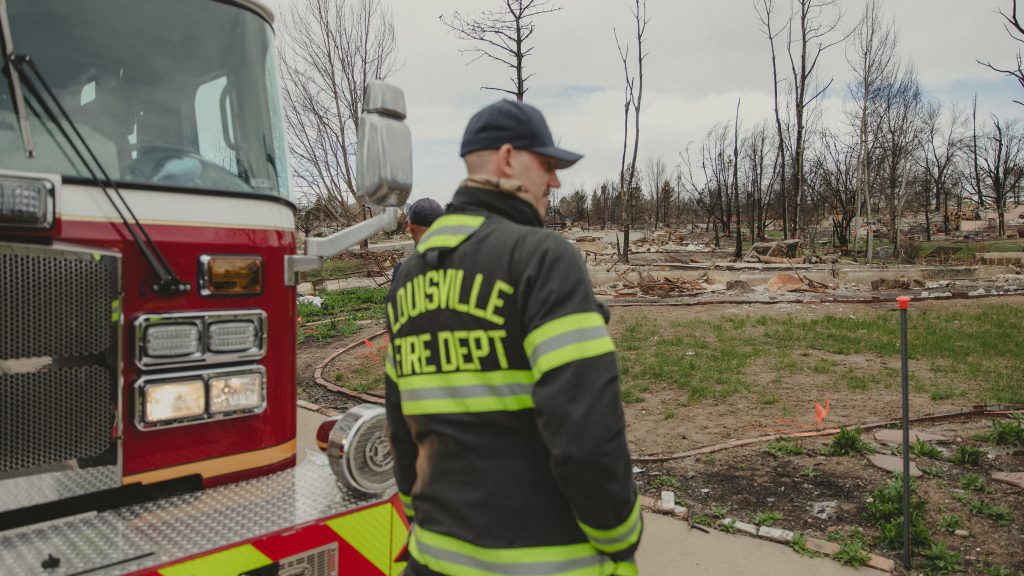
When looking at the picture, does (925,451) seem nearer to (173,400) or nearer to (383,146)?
(383,146)

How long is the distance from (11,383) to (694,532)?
3554mm

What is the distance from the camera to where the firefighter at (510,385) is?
1.47 meters

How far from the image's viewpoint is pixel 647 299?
51.8ft

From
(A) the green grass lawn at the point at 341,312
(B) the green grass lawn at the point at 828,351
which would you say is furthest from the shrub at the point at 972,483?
(A) the green grass lawn at the point at 341,312

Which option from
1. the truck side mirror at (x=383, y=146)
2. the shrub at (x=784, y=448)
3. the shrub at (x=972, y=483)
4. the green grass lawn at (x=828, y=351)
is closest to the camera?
the truck side mirror at (x=383, y=146)

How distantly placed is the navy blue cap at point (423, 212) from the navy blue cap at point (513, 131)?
2.77 m

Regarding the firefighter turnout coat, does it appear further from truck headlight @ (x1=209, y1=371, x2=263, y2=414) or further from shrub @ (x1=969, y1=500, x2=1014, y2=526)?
shrub @ (x1=969, y1=500, x2=1014, y2=526)

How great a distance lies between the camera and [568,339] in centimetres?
147

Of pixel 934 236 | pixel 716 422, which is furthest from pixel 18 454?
pixel 934 236

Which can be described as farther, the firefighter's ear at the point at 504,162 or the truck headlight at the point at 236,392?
the truck headlight at the point at 236,392

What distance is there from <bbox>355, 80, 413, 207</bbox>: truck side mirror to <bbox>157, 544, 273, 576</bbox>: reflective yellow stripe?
4.40ft

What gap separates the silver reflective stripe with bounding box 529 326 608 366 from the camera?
1.47 metres

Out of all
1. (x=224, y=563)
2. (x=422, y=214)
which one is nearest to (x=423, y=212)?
(x=422, y=214)

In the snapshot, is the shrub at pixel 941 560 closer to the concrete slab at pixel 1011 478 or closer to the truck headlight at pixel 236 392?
the concrete slab at pixel 1011 478
